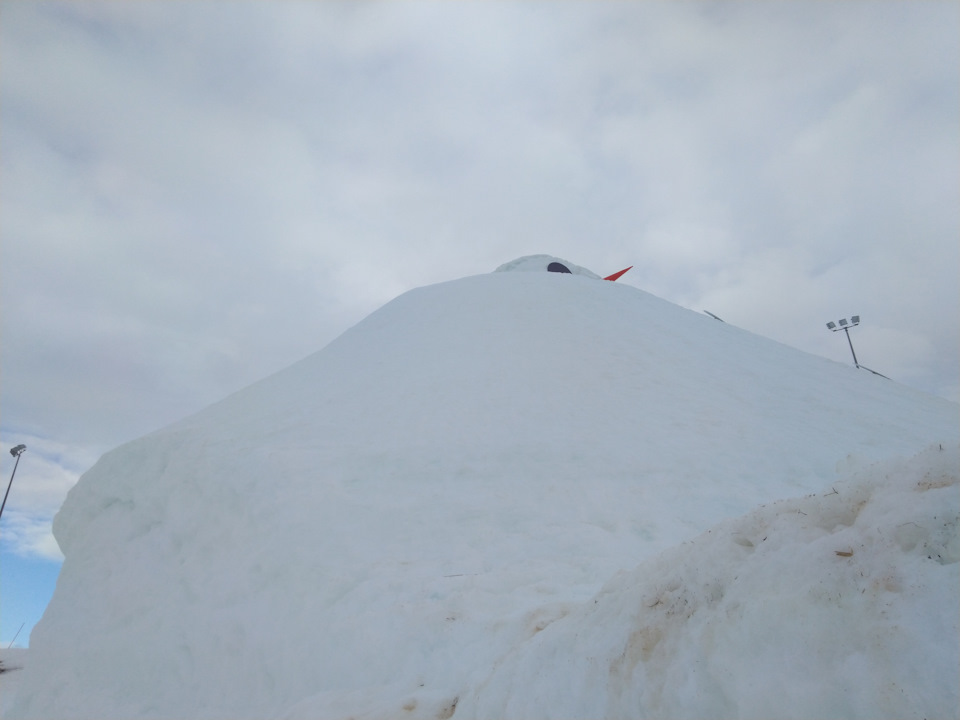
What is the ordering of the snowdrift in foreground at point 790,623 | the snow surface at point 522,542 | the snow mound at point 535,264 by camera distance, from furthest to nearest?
the snow mound at point 535,264, the snow surface at point 522,542, the snowdrift in foreground at point 790,623

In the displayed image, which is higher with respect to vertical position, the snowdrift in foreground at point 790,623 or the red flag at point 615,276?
the red flag at point 615,276

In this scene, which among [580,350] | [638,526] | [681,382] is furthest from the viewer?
[580,350]

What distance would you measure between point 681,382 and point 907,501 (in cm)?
1056

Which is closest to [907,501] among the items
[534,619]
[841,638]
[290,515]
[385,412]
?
[841,638]

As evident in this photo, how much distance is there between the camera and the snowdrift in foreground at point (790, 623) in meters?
2.37

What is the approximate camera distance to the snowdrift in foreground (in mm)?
2367

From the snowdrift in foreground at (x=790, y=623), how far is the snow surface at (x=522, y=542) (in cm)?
1

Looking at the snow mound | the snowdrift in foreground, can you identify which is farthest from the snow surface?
the snow mound

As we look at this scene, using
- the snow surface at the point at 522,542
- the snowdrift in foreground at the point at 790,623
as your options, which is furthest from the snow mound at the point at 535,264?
the snowdrift in foreground at the point at 790,623

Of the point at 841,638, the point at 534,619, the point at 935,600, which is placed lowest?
the point at 534,619

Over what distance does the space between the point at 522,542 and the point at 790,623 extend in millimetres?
5008

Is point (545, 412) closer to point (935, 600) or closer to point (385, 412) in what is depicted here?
point (385, 412)

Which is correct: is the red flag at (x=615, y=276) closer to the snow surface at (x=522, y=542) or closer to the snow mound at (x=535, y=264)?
the snow mound at (x=535, y=264)

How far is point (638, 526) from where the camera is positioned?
7.88m
